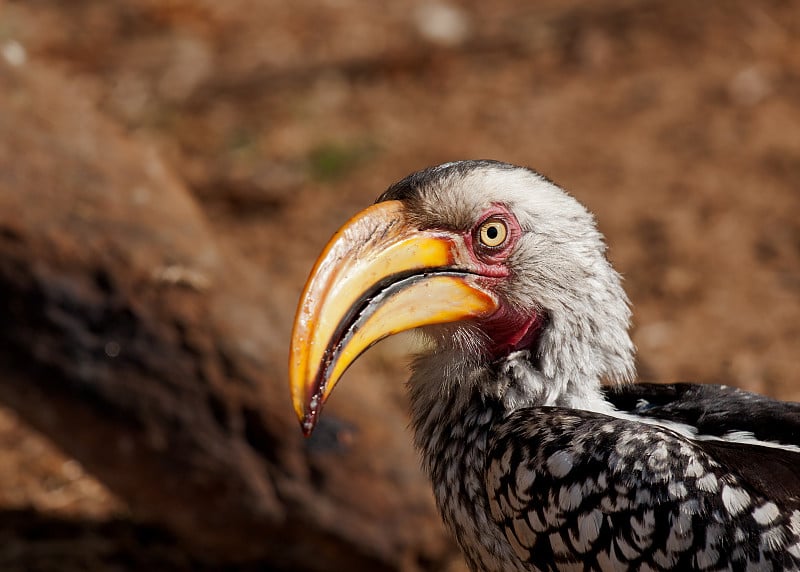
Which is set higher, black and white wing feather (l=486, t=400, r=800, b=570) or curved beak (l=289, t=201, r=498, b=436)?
curved beak (l=289, t=201, r=498, b=436)

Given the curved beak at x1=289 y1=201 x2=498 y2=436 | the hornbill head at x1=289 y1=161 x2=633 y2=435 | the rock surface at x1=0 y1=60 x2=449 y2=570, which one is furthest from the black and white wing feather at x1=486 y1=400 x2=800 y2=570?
the rock surface at x1=0 y1=60 x2=449 y2=570

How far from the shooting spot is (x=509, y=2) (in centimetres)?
1002

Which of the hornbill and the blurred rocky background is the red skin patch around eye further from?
the blurred rocky background

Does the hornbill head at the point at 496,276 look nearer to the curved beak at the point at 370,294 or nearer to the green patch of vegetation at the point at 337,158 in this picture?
the curved beak at the point at 370,294

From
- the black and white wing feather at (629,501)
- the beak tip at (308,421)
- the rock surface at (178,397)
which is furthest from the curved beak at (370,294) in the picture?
the rock surface at (178,397)

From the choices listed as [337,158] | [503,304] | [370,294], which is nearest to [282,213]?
[337,158]

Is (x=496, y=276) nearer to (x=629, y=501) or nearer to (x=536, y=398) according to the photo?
(x=536, y=398)

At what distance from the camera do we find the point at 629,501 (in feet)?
9.16

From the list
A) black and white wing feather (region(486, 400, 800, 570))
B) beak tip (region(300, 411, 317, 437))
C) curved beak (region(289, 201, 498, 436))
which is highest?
curved beak (region(289, 201, 498, 436))

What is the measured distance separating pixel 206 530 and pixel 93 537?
3.22 feet

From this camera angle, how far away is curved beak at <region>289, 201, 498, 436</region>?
2.81 meters

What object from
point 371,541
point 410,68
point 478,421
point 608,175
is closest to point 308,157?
point 410,68

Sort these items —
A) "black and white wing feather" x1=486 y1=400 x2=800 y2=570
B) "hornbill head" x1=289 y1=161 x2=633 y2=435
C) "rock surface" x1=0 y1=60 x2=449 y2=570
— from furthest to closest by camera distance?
1. "rock surface" x1=0 y1=60 x2=449 y2=570
2. "hornbill head" x1=289 y1=161 x2=633 y2=435
3. "black and white wing feather" x1=486 y1=400 x2=800 y2=570

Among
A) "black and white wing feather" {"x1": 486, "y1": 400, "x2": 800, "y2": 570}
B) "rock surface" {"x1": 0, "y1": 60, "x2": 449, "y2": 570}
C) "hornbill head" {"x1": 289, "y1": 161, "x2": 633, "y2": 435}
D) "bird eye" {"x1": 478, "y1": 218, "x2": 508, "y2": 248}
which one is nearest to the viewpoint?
"black and white wing feather" {"x1": 486, "y1": 400, "x2": 800, "y2": 570}
